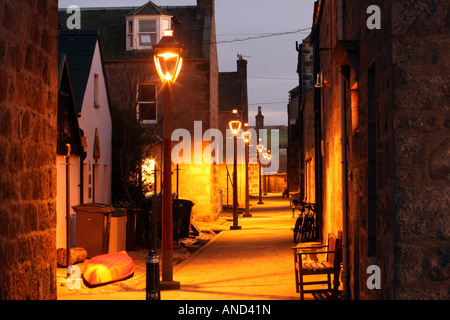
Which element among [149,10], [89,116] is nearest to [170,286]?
[89,116]

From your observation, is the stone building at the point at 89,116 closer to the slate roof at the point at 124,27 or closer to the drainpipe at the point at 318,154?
the drainpipe at the point at 318,154

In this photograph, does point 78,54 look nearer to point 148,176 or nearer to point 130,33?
point 148,176

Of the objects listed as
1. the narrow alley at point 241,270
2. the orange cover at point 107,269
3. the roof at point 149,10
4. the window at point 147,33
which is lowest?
the narrow alley at point 241,270

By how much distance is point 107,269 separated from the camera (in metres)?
12.5

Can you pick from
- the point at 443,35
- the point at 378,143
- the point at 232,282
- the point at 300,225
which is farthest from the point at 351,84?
the point at 300,225

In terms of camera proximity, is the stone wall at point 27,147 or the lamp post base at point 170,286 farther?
the lamp post base at point 170,286

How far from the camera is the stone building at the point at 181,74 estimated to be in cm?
2870

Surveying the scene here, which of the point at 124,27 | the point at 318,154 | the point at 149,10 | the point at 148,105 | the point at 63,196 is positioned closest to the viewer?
the point at 63,196

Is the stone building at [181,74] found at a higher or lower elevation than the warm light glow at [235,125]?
higher

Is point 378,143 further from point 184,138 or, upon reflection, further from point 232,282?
point 184,138

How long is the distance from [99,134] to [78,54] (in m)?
2.50

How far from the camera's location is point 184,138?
29250 mm

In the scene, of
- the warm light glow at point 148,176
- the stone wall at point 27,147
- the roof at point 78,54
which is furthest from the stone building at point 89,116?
the stone wall at point 27,147

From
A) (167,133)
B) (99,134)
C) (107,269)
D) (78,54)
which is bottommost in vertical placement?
(107,269)
